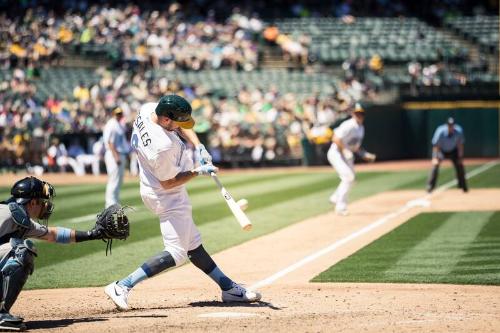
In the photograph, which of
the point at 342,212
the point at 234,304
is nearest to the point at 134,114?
the point at 342,212

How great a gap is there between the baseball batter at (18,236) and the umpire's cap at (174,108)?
117cm

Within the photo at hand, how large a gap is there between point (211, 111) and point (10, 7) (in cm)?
1219

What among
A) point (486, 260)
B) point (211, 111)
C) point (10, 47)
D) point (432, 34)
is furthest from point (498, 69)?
point (486, 260)

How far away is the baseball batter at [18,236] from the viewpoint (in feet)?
24.5

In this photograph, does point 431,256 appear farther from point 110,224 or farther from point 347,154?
point 347,154

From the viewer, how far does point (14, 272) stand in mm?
7441

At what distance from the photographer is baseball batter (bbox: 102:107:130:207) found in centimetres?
1738

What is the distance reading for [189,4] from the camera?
42.6 metres

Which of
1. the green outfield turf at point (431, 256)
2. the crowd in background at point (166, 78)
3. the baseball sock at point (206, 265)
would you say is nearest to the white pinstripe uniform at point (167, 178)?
the baseball sock at point (206, 265)

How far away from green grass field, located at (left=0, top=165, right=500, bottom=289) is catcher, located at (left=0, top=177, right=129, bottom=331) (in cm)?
268

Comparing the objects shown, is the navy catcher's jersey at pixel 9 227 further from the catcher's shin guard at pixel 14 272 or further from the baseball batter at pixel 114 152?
the baseball batter at pixel 114 152

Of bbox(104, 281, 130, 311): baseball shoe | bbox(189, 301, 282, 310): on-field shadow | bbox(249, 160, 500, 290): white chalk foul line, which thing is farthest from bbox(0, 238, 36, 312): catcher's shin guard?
bbox(249, 160, 500, 290): white chalk foul line

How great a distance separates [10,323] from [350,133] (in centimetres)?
1086

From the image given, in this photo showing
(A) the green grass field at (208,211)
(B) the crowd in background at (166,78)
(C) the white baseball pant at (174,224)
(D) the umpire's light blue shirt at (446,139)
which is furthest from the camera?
(B) the crowd in background at (166,78)
